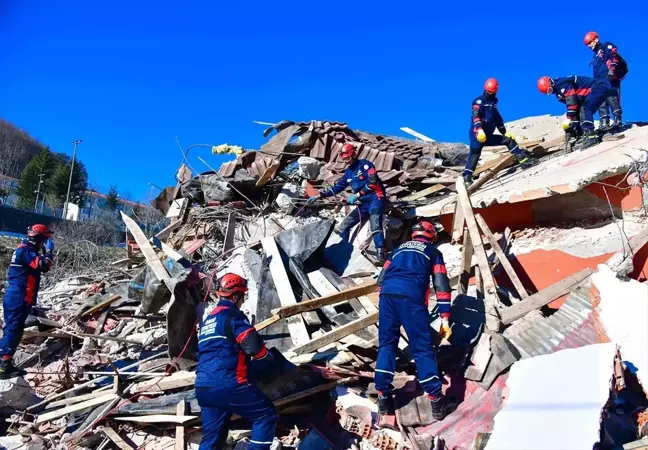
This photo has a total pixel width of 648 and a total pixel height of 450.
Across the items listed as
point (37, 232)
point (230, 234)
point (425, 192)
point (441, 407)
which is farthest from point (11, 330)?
point (425, 192)

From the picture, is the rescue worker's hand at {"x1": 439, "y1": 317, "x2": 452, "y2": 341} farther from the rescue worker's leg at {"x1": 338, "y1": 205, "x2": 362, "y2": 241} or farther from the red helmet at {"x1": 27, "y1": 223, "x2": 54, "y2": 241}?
the red helmet at {"x1": 27, "y1": 223, "x2": 54, "y2": 241}

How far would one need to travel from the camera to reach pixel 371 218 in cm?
760

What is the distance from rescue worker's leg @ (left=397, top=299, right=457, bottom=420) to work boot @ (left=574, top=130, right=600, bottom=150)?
4993 mm

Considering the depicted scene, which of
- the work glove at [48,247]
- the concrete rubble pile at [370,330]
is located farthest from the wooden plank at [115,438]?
the work glove at [48,247]

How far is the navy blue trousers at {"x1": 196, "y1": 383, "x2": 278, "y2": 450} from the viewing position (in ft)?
13.3

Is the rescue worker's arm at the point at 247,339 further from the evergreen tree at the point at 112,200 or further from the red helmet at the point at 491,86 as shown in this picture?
the evergreen tree at the point at 112,200

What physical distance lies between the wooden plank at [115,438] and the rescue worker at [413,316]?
2565 mm

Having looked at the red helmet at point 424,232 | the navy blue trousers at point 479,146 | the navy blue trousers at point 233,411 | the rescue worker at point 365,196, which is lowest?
the navy blue trousers at point 233,411

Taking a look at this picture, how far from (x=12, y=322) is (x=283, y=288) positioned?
136 inches

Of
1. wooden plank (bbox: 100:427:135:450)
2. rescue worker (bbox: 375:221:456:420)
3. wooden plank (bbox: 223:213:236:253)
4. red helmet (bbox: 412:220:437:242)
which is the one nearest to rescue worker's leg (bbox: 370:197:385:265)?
red helmet (bbox: 412:220:437:242)

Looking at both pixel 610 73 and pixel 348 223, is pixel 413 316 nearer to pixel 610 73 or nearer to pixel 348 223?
pixel 348 223

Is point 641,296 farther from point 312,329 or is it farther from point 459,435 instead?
point 312,329

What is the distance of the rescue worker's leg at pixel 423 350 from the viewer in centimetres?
430

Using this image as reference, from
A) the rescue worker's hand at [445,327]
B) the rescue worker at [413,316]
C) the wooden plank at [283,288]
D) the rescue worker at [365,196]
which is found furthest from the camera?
the rescue worker at [365,196]
